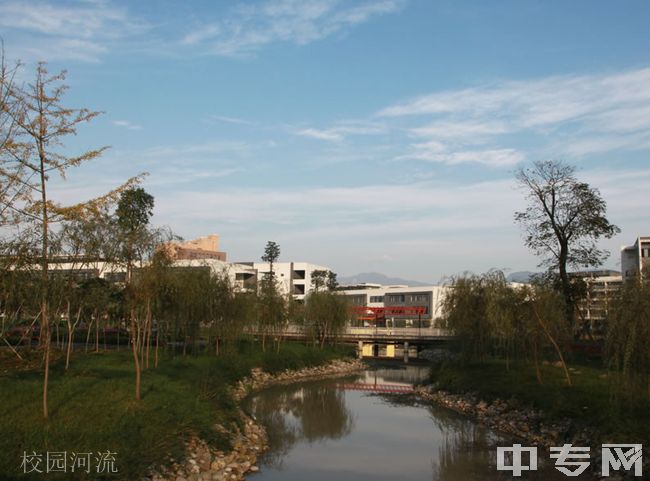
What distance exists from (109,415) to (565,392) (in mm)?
14153

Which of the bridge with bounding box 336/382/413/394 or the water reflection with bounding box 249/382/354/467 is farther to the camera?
the bridge with bounding box 336/382/413/394

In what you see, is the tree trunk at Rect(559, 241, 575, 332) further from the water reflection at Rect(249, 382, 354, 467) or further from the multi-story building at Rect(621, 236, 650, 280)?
the multi-story building at Rect(621, 236, 650, 280)

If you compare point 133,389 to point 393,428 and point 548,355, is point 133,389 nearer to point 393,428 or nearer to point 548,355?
point 393,428

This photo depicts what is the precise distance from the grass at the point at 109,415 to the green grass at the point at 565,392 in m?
9.63

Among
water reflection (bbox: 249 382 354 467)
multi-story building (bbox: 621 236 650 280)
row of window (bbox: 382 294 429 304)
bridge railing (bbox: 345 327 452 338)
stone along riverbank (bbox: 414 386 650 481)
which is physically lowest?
water reflection (bbox: 249 382 354 467)

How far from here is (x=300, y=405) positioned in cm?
2561

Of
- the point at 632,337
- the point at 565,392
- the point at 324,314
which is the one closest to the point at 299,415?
the point at 565,392

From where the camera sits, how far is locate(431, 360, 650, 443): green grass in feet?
48.0

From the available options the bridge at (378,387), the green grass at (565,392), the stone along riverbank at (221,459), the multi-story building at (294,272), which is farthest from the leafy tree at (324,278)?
the stone along riverbank at (221,459)

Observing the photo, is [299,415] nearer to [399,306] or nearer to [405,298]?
[399,306]

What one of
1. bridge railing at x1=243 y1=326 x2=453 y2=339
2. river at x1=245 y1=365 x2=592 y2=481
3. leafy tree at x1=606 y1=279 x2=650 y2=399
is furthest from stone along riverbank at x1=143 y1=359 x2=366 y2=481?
bridge railing at x1=243 y1=326 x2=453 y2=339

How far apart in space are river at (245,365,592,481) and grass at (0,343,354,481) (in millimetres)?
2161

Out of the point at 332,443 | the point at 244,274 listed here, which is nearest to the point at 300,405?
the point at 332,443

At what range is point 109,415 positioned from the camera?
41.0 feet
